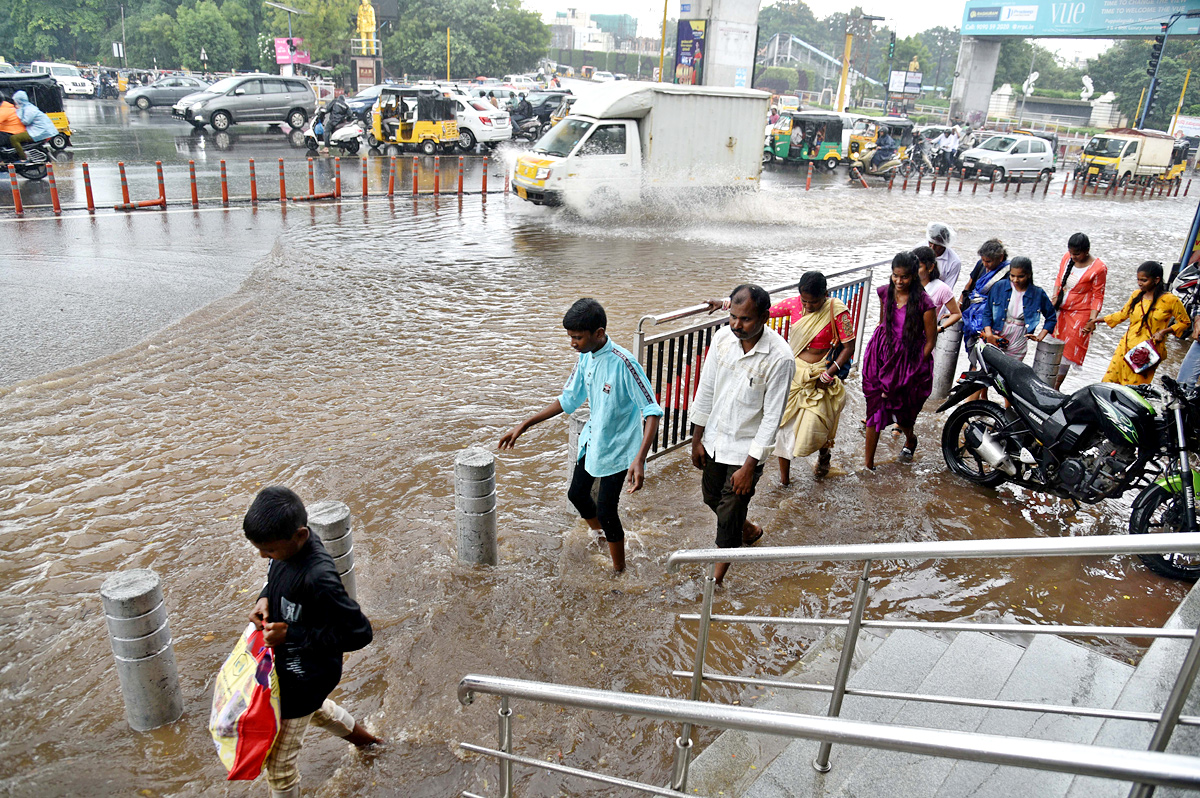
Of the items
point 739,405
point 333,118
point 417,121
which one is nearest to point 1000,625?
point 739,405

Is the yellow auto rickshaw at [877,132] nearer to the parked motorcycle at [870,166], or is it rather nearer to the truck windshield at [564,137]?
the parked motorcycle at [870,166]

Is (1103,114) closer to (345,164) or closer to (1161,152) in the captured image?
(1161,152)

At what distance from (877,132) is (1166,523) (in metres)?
26.6

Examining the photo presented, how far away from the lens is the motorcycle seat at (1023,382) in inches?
212

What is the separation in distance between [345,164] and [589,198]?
9.48 m

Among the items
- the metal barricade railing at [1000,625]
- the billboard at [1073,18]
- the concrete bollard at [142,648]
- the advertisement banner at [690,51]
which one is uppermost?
the billboard at [1073,18]

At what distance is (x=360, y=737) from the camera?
3305 millimetres

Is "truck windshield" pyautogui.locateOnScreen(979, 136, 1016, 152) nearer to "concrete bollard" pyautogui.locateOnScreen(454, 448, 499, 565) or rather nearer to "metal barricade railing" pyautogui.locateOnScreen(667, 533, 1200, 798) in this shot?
"concrete bollard" pyautogui.locateOnScreen(454, 448, 499, 565)

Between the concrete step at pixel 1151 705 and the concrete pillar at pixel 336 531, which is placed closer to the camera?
the concrete step at pixel 1151 705

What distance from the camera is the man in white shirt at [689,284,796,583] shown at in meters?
4.00

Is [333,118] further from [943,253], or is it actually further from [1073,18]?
[1073,18]

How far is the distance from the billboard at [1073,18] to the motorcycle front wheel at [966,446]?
123 feet

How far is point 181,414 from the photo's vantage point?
6727 millimetres

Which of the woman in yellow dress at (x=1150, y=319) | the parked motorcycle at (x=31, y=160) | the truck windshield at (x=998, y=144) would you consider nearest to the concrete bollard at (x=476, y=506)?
the woman in yellow dress at (x=1150, y=319)
